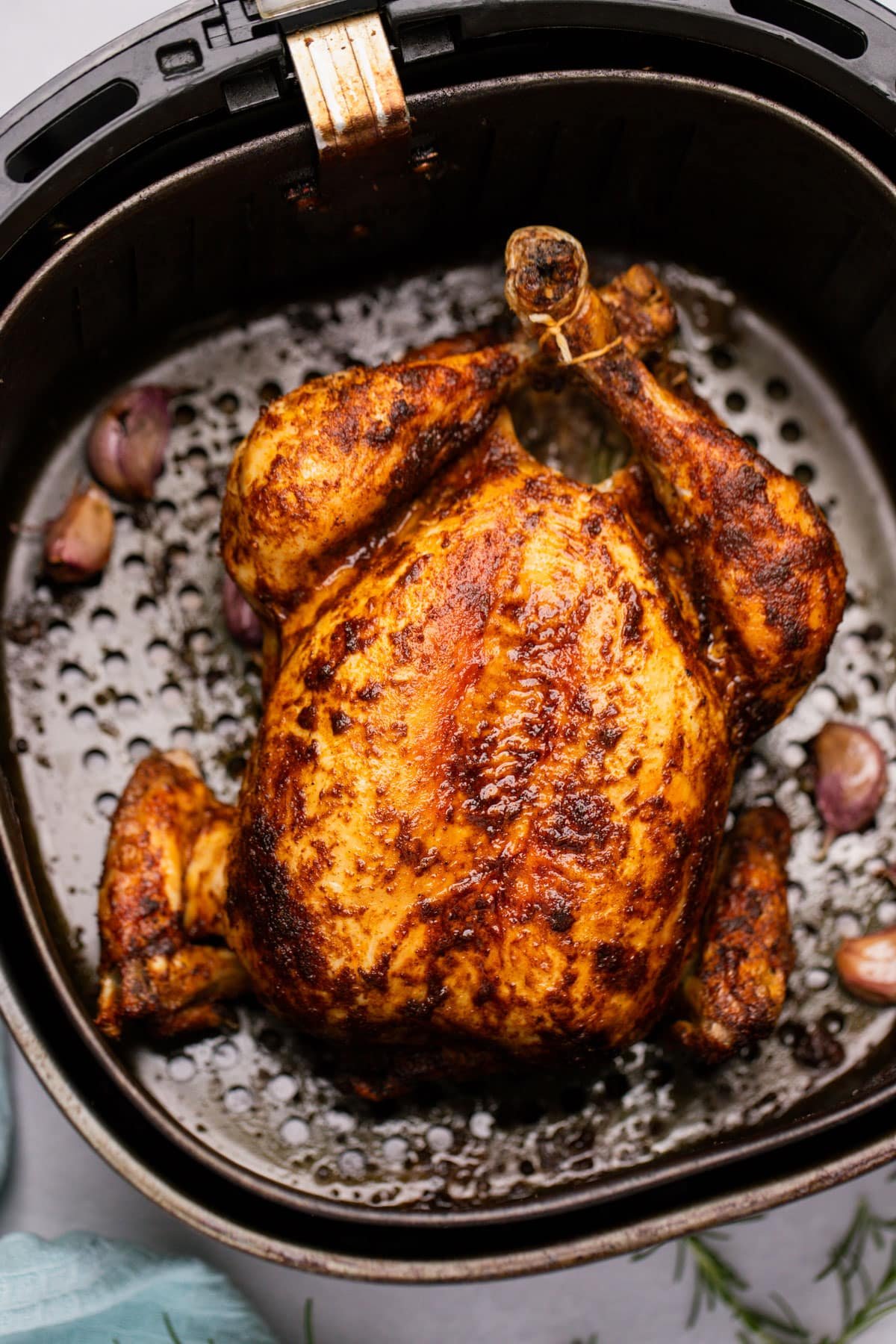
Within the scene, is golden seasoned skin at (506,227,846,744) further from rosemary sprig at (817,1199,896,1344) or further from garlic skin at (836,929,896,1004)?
rosemary sprig at (817,1199,896,1344)

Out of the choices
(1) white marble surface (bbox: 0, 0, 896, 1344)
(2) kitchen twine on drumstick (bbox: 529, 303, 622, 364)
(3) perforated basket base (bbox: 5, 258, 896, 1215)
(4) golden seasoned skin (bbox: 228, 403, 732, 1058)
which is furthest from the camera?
(1) white marble surface (bbox: 0, 0, 896, 1344)

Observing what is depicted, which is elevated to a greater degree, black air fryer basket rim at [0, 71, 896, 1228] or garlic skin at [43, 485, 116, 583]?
garlic skin at [43, 485, 116, 583]

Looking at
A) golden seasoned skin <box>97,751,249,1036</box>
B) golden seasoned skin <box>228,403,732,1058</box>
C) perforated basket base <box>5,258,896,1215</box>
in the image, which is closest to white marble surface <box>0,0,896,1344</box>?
perforated basket base <box>5,258,896,1215</box>

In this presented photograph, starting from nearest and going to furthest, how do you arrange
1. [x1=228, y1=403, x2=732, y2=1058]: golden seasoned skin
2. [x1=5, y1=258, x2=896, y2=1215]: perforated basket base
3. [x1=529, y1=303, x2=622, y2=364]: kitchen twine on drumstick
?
[x1=228, y1=403, x2=732, y2=1058]: golden seasoned skin < [x1=529, y1=303, x2=622, y2=364]: kitchen twine on drumstick < [x1=5, y1=258, x2=896, y2=1215]: perforated basket base

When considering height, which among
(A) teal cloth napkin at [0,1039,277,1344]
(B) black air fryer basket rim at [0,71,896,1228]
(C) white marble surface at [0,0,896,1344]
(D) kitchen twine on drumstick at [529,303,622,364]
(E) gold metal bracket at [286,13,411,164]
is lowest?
(A) teal cloth napkin at [0,1039,277,1344]

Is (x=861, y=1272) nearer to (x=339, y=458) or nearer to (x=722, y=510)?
(x=722, y=510)

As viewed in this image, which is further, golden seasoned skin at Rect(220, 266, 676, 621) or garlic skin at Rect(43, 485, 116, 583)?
garlic skin at Rect(43, 485, 116, 583)
